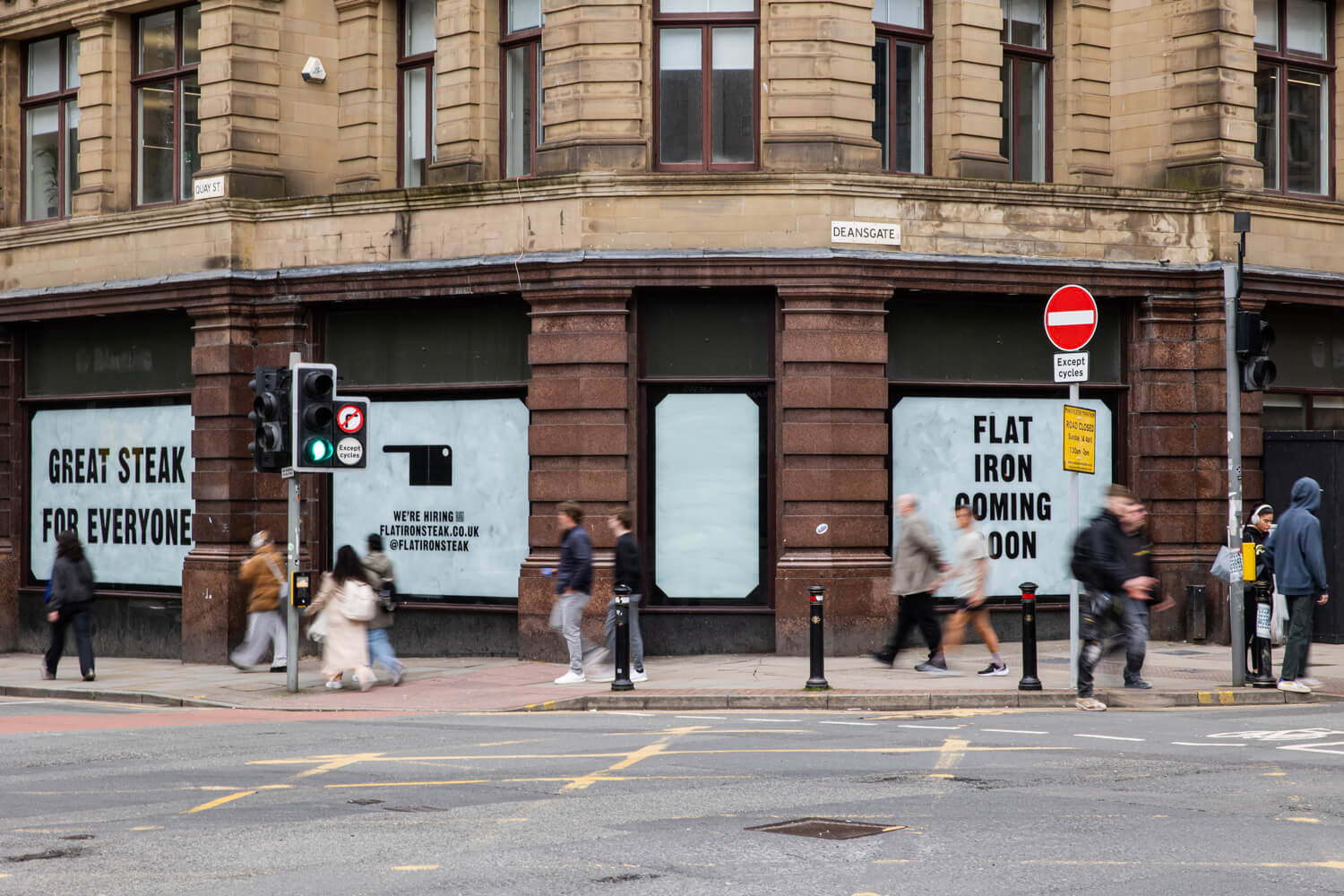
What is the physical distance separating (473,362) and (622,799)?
11.6 meters

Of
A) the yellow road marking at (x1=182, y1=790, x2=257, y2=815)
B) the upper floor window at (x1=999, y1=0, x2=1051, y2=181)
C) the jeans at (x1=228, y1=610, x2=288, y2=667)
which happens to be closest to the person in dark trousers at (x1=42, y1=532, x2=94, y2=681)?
the jeans at (x1=228, y1=610, x2=288, y2=667)

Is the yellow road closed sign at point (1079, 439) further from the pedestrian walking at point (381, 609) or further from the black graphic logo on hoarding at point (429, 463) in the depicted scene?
the black graphic logo on hoarding at point (429, 463)

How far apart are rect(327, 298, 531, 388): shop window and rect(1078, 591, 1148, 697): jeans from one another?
25.9 feet

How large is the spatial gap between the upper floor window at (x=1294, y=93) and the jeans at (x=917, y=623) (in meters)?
8.45

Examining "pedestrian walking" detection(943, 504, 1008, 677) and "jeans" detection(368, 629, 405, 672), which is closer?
"pedestrian walking" detection(943, 504, 1008, 677)

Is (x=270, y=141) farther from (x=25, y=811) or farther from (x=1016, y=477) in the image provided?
(x=25, y=811)

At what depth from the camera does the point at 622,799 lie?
993 centimetres

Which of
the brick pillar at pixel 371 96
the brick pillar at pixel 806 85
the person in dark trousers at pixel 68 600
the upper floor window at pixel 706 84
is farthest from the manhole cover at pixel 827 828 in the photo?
the brick pillar at pixel 371 96

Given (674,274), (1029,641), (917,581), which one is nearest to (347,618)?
(674,274)

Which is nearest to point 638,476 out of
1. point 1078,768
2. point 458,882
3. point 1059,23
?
point 1059,23

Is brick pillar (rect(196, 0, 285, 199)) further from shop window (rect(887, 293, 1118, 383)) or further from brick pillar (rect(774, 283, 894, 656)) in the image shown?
shop window (rect(887, 293, 1118, 383))

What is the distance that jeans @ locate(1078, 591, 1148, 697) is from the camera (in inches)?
592

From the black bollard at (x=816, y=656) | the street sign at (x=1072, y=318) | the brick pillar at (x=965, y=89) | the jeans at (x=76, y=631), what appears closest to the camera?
the black bollard at (x=816, y=656)

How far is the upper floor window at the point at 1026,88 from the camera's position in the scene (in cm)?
2147
